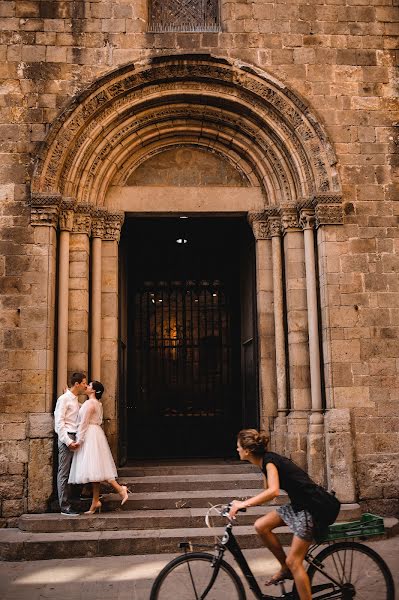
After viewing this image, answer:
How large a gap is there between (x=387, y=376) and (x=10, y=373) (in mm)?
5150

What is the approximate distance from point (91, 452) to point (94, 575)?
1660 millimetres

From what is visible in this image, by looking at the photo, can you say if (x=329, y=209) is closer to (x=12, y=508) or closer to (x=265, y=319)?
(x=265, y=319)

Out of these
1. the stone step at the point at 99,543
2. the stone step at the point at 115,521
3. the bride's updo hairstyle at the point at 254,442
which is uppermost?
the bride's updo hairstyle at the point at 254,442

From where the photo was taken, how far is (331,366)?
332 inches

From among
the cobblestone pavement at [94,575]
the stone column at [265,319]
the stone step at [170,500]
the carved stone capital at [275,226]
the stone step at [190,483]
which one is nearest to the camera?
the cobblestone pavement at [94,575]

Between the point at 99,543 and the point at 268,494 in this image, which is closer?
the point at 268,494

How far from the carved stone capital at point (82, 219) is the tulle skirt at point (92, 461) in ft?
9.54

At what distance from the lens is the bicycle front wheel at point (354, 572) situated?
14.6ft

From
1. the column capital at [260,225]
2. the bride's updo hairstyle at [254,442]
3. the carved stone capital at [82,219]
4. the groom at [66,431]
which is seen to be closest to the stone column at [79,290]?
the carved stone capital at [82,219]

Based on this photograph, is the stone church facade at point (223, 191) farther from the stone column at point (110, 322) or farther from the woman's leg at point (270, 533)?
the woman's leg at point (270, 533)

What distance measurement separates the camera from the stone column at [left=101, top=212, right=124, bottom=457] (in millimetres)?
8820

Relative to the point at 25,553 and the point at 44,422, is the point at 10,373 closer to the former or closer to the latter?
the point at 44,422

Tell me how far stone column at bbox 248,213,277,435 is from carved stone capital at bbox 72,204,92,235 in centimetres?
247

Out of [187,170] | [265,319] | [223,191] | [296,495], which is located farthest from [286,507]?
[187,170]
